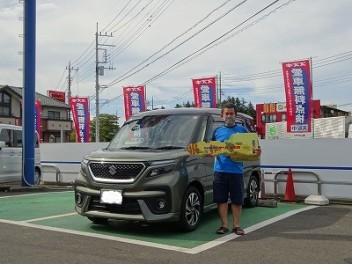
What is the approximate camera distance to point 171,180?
6.25 m

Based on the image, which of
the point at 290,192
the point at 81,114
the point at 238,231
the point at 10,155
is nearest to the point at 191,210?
the point at 238,231

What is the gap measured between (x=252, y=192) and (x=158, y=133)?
113 inches

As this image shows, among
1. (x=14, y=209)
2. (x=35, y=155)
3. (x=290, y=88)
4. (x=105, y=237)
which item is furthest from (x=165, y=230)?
(x=290, y=88)

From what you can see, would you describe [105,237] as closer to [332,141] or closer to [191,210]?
[191,210]

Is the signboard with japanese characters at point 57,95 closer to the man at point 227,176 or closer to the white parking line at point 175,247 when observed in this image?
the white parking line at point 175,247

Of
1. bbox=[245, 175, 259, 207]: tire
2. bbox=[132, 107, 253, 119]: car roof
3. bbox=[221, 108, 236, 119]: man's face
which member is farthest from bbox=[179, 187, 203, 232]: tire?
bbox=[245, 175, 259, 207]: tire

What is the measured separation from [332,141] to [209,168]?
15.1 feet

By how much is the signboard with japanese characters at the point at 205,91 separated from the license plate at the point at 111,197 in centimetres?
1943

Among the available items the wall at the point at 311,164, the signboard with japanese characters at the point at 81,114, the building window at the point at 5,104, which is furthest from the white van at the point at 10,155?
the building window at the point at 5,104

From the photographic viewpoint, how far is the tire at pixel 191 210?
6438mm

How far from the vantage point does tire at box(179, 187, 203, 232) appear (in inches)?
253

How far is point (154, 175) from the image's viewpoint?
6242 mm

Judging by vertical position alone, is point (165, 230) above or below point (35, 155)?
below

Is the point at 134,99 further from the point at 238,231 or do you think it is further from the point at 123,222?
the point at 238,231
